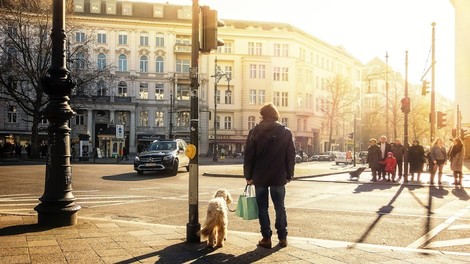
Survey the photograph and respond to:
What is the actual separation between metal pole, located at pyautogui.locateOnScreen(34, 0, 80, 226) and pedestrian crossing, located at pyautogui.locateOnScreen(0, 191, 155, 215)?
224 cm

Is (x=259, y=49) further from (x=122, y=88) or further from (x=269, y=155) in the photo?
(x=269, y=155)

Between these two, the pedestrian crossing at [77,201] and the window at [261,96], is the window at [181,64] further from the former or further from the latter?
the pedestrian crossing at [77,201]

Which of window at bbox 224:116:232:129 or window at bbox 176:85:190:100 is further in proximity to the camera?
window at bbox 224:116:232:129

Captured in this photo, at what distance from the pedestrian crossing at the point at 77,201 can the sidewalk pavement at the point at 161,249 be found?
2741 mm

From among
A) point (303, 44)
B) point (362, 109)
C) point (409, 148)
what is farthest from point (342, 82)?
point (409, 148)

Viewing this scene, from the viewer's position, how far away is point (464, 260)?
5.96 meters

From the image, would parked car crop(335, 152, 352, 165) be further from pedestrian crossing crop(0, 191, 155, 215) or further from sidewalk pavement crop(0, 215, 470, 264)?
sidewalk pavement crop(0, 215, 470, 264)

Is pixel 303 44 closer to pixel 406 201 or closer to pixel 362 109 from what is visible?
pixel 362 109

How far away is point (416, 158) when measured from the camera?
22.0 m

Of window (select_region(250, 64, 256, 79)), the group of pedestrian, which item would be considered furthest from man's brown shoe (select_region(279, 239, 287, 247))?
window (select_region(250, 64, 256, 79))

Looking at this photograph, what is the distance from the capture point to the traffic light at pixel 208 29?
6.66m

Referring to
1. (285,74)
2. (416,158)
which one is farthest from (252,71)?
(416,158)

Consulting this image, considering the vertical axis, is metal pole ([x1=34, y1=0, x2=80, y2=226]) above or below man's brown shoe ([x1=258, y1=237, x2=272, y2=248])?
above

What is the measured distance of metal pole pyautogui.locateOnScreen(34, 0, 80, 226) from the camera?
24.0 feet
